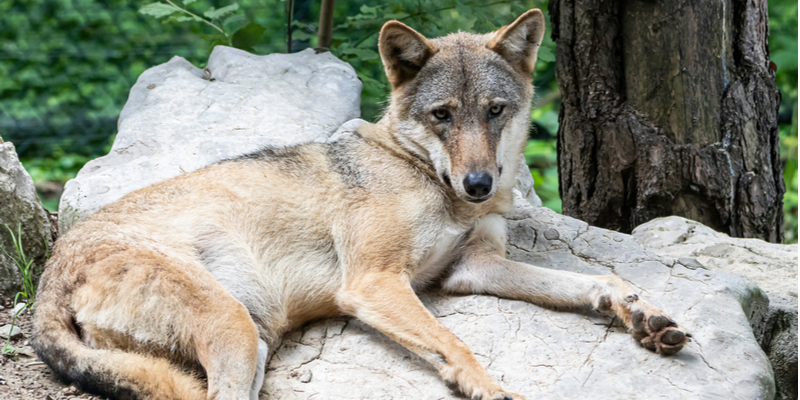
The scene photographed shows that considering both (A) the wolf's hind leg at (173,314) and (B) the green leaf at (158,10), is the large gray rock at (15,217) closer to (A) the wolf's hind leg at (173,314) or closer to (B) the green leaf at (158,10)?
(A) the wolf's hind leg at (173,314)

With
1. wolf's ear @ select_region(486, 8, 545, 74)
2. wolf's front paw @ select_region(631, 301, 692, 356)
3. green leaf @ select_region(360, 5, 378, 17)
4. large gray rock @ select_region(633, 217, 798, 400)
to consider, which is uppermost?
green leaf @ select_region(360, 5, 378, 17)

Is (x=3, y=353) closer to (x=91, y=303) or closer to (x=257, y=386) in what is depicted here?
(x=91, y=303)

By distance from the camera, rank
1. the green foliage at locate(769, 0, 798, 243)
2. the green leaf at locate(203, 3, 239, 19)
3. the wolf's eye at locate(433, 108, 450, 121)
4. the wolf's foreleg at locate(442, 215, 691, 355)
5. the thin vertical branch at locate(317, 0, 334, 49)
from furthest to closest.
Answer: the green foliage at locate(769, 0, 798, 243) → the thin vertical branch at locate(317, 0, 334, 49) → the green leaf at locate(203, 3, 239, 19) → the wolf's eye at locate(433, 108, 450, 121) → the wolf's foreleg at locate(442, 215, 691, 355)

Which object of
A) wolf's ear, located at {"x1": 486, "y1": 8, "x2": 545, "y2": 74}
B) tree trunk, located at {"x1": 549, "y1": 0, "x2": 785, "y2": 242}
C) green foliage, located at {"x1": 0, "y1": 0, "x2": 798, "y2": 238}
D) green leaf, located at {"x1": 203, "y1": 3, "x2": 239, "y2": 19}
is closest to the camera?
wolf's ear, located at {"x1": 486, "y1": 8, "x2": 545, "y2": 74}

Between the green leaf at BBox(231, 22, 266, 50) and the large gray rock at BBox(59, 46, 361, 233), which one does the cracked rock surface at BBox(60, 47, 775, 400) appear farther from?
the green leaf at BBox(231, 22, 266, 50)

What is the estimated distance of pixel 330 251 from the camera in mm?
4059

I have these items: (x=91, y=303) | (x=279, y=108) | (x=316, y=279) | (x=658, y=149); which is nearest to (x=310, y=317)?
(x=316, y=279)

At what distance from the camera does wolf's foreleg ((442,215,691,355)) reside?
11.4 ft

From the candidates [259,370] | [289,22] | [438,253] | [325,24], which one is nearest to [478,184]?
[438,253]

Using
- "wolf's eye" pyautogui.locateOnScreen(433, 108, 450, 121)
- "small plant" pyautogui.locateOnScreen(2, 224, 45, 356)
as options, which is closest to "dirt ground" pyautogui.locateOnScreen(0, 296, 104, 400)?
"small plant" pyautogui.locateOnScreen(2, 224, 45, 356)

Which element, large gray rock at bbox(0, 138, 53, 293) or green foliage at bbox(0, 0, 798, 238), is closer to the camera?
large gray rock at bbox(0, 138, 53, 293)

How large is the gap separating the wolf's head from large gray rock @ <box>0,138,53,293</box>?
104 inches

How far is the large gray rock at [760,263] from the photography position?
430 centimetres

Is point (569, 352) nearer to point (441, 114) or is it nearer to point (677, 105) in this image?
point (441, 114)
